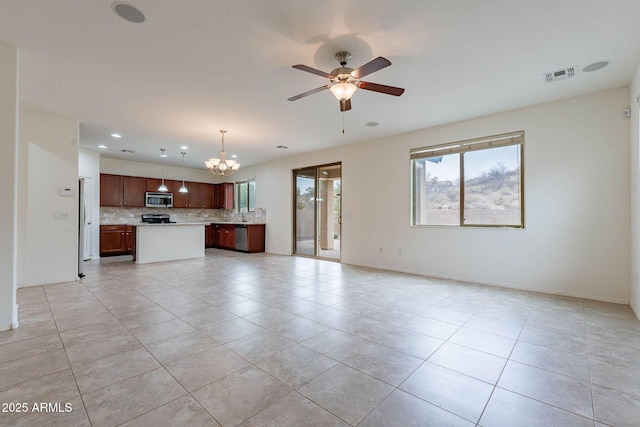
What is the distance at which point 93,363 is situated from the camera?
85.1 inches

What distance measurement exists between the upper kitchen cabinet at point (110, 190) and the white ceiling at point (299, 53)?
12.4ft

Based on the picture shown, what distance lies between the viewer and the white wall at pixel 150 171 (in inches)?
327

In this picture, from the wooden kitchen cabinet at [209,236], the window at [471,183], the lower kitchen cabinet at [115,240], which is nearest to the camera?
the window at [471,183]

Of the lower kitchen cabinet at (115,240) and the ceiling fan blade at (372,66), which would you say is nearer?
the ceiling fan blade at (372,66)

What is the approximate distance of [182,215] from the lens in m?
9.96

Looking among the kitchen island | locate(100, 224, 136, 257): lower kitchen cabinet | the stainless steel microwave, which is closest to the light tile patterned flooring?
the kitchen island

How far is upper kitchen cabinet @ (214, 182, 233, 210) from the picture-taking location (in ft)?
33.7

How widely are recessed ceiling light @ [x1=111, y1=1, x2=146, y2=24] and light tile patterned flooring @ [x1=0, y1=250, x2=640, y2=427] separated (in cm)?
278

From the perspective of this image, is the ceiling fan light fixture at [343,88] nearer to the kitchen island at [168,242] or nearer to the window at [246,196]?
the kitchen island at [168,242]

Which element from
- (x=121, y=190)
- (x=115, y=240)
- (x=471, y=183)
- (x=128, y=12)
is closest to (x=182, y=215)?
(x=121, y=190)

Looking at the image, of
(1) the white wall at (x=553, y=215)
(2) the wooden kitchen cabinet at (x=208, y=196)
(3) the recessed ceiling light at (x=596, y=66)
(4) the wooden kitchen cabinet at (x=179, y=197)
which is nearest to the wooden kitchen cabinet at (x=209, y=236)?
(2) the wooden kitchen cabinet at (x=208, y=196)

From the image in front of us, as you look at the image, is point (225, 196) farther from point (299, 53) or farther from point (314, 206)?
point (299, 53)

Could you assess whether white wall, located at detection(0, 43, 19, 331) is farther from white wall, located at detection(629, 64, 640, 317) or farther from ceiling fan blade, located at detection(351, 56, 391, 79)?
white wall, located at detection(629, 64, 640, 317)

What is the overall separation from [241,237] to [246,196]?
172 centimetres
